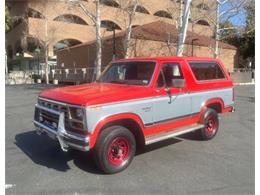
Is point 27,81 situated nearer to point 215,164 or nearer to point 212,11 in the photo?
point 212,11

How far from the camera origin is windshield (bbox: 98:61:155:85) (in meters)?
5.30

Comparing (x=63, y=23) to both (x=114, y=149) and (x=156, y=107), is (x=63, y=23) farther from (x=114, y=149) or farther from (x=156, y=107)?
(x=114, y=149)

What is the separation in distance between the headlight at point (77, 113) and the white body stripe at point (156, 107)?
119 mm

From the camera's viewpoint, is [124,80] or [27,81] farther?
[27,81]

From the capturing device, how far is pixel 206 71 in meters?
6.53

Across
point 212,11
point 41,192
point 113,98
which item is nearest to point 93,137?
point 113,98

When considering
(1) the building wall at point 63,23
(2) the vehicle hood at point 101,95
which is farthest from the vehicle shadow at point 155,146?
(1) the building wall at point 63,23

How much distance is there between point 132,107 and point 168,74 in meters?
1.42

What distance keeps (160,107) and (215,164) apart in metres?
1.56

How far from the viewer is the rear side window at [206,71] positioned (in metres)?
6.19

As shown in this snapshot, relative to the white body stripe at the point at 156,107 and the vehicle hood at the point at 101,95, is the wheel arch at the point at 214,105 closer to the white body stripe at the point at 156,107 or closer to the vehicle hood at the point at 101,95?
the white body stripe at the point at 156,107

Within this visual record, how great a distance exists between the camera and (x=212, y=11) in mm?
16609

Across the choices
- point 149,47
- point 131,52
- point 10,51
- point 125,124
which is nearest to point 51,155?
point 125,124

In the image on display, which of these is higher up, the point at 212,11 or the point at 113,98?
the point at 212,11
